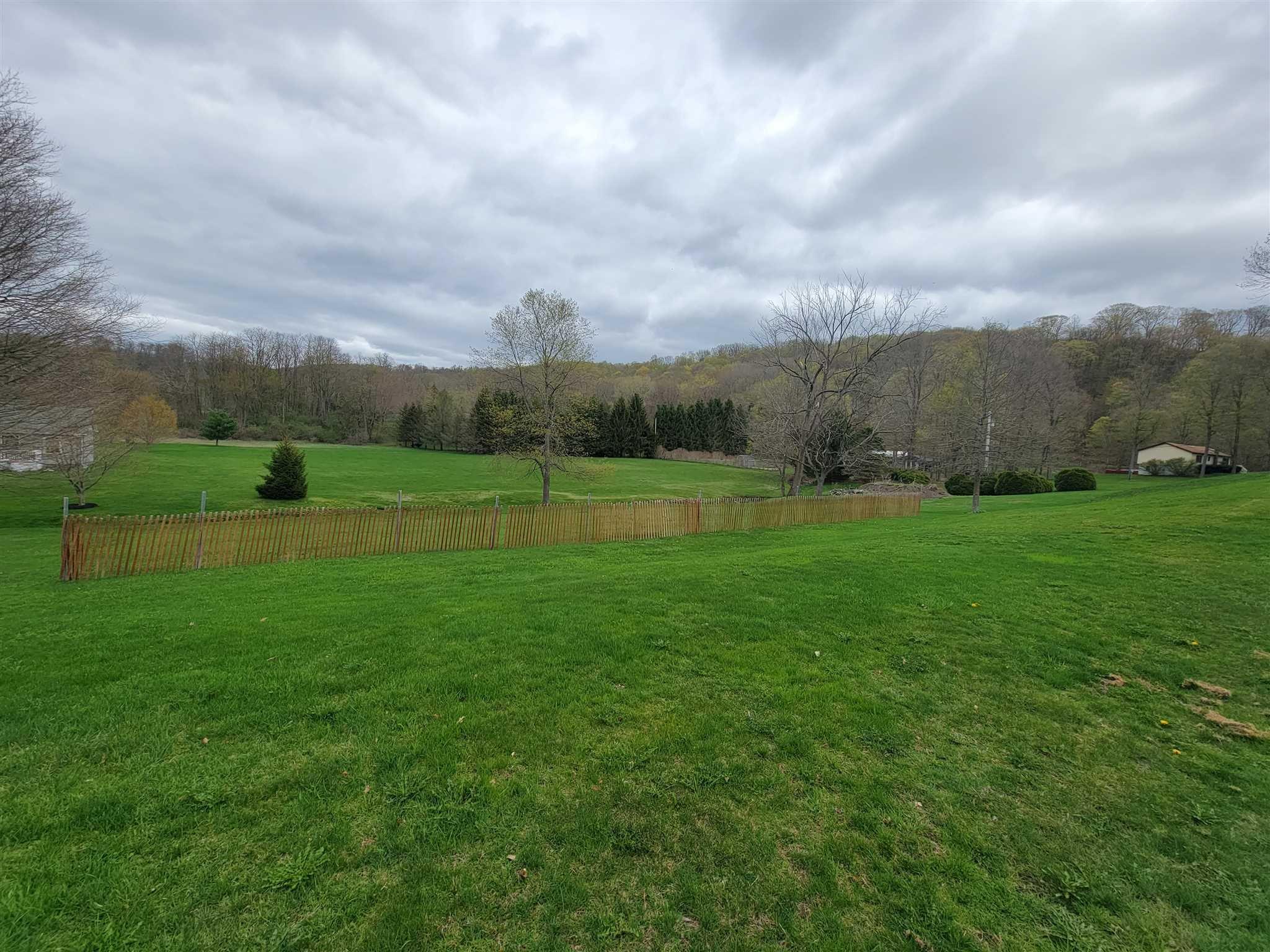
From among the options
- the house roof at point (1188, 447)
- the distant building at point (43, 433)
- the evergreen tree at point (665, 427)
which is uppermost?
the evergreen tree at point (665, 427)

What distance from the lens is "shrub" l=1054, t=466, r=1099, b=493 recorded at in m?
35.2

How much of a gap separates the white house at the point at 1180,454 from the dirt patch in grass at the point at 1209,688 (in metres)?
59.4

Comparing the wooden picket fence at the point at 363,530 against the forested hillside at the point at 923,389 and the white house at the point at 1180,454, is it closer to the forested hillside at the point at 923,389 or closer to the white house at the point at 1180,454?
the forested hillside at the point at 923,389

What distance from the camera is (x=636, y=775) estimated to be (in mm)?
3379

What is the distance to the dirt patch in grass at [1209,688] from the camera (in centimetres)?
469

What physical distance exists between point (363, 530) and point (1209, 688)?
579 inches

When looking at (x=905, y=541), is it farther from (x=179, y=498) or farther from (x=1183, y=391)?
(x=1183, y=391)

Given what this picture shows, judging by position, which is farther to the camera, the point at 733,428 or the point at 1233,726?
the point at 733,428

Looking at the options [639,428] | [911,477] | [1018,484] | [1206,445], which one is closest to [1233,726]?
[1018,484]

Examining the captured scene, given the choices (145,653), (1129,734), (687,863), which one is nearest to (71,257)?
(145,653)

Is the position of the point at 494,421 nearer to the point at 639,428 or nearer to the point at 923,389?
the point at 639,428

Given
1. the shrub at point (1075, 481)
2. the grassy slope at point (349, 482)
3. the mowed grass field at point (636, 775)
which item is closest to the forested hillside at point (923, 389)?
the shrub at point (1075, 481)

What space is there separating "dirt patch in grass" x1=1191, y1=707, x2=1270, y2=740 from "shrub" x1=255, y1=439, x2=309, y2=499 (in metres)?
31.7

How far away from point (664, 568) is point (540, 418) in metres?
15.3
